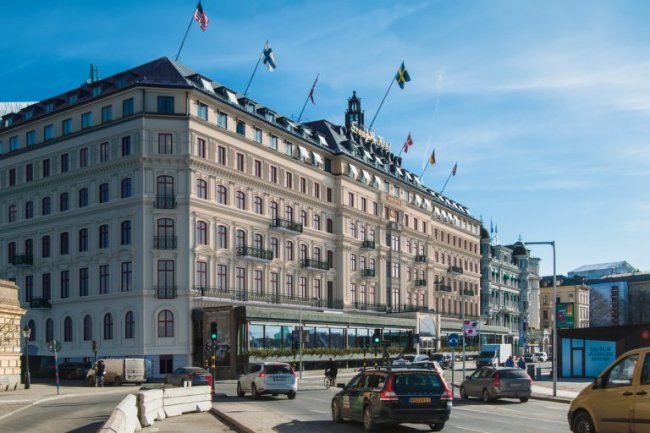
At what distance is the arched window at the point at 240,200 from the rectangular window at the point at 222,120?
553 centimetres

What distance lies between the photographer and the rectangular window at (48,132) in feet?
217

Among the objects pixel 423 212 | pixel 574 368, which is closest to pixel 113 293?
pixel 574 368

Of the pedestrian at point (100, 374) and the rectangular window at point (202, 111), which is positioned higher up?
the rectangular window at point (202, 111)

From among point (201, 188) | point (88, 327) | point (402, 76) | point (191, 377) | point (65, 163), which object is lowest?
Answer: point (191, 377)

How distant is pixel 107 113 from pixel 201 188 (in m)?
9.01

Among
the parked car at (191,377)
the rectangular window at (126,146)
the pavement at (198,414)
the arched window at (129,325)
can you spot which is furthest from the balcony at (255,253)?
the parked car at (191,377)

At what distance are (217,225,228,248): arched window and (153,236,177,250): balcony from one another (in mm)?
4367

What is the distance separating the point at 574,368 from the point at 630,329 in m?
6.01

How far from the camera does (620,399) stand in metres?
15.0

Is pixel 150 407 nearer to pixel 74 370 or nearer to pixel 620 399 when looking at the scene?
pixel 620 399

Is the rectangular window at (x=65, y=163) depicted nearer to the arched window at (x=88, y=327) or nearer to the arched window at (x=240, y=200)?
the arched window at (x=88, y=327)

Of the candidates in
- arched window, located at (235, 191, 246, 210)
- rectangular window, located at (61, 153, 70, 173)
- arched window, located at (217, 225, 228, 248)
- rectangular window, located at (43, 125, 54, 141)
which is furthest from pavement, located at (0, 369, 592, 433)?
rectangular window, located at (43, 125, 54, 141)

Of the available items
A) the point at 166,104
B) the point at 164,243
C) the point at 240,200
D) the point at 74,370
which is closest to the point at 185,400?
the point at 74,370

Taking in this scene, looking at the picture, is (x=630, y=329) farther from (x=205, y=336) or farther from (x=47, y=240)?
(x=47, y=240)
